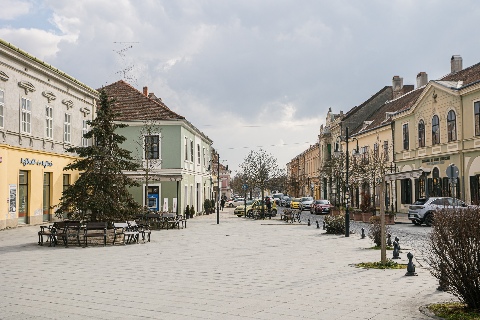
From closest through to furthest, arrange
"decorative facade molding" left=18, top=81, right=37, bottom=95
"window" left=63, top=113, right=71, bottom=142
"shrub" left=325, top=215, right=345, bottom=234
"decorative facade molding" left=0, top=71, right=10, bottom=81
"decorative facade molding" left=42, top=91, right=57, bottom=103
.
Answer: "shrub" left=325, top=215, right=345, bottom=234
"decorative facade molding" left=0, top=71, right=10, bottom=81
"decorative facade molding" left=18, top=81, right=37, bottom=95
"decorative facade molding" left=42, top=91, right=57, bottom=103
"window" left=63, top=113, right=71, bottom=142

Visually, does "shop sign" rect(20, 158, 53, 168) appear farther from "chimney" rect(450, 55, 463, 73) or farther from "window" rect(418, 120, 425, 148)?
"chimney" rect(450, 55, 463, 73)

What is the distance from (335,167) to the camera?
48062 millimetres

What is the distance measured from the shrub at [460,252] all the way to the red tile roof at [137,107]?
32.8 meters

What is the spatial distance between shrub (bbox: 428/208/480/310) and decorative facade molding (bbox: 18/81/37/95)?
25.6 meters

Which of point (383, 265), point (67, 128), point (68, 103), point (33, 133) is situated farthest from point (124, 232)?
point (68, 103)

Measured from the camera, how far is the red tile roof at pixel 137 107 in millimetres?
39188

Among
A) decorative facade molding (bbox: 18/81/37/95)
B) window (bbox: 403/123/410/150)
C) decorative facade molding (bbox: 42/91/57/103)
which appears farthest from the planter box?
decorative facade molding (bbox: 18/81/37/95)

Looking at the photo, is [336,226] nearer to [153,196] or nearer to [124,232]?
[124,232]

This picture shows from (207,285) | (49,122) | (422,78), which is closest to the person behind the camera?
(207,285)

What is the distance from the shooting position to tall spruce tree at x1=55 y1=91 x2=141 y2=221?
20.7m

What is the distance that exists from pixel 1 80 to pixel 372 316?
2401 centimetres

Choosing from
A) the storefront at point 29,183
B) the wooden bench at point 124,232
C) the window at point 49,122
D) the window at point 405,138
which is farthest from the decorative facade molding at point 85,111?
the window at point 405,138

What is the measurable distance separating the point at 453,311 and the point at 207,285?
480cm

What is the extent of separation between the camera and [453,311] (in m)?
7.70
